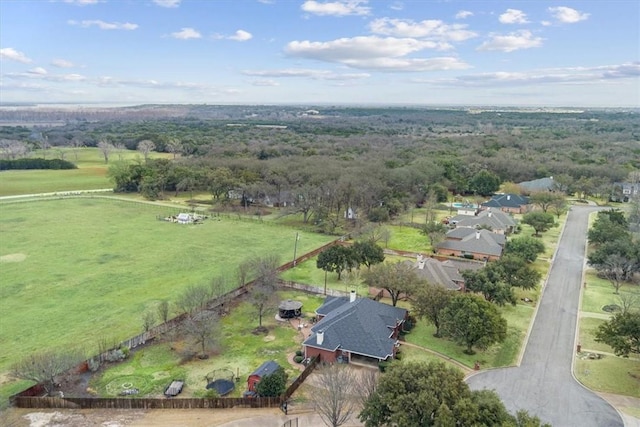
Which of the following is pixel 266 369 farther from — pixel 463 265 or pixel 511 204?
pixel 511 204

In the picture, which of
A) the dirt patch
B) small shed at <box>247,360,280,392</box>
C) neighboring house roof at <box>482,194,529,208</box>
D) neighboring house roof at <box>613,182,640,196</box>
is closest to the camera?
small shed at <box>247,360,280,392</box>

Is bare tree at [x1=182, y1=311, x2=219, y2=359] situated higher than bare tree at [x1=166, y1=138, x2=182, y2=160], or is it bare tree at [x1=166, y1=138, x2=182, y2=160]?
bare tree at [x1=166, y1=138, x2=182, y2=160]

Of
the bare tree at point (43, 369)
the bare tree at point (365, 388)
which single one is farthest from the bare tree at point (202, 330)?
the bare tree at point (365, 388)

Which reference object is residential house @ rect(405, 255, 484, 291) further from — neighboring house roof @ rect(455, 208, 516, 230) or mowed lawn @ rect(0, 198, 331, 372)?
neighboring house roof @ rect(455, 208, 516, 230)

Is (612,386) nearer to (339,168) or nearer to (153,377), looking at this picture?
(153,377)

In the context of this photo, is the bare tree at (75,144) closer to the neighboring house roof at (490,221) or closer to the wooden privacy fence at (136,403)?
the neighboring house roof at (490,221)

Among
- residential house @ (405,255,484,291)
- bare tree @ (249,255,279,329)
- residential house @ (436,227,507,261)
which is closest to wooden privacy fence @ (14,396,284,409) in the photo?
bare tree @ (249,255,279,329)

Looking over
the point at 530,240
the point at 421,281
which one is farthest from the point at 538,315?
the point at 530,240
